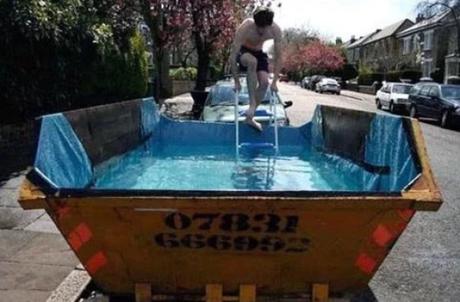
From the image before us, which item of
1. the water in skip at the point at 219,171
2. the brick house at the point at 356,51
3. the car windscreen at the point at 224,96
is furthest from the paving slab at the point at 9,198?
the brick house at the point at 356,51

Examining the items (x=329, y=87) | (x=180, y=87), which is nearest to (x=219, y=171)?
(x=180, y=87)

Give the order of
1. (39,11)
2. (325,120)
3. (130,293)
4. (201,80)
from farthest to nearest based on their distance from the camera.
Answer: (201,80) < (39,11) < (325,120) < (130,293)

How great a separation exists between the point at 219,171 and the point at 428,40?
59.4m

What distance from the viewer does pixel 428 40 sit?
195 ft

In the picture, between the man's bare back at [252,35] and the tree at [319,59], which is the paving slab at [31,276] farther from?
the tree at [319,59]

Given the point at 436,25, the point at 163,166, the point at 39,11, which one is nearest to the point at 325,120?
the point at 163,166

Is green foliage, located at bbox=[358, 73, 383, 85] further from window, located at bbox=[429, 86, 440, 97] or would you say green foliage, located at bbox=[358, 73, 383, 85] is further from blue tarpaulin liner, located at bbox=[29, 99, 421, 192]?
blue tarpaulin liner, located at bbox=[29, 99, 421, 192]

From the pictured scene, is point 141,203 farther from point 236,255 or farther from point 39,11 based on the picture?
point 39,11

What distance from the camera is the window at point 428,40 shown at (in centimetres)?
5834

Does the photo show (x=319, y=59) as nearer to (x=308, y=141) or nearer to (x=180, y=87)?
(x=180, y=87)

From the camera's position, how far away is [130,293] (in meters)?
3.27

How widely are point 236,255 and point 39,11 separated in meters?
8.25

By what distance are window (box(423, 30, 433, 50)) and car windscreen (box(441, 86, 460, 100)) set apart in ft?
129

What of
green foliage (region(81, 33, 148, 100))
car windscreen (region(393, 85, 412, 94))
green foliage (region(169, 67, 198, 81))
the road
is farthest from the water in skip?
green foliage (region(169, 67, 198, 81))
